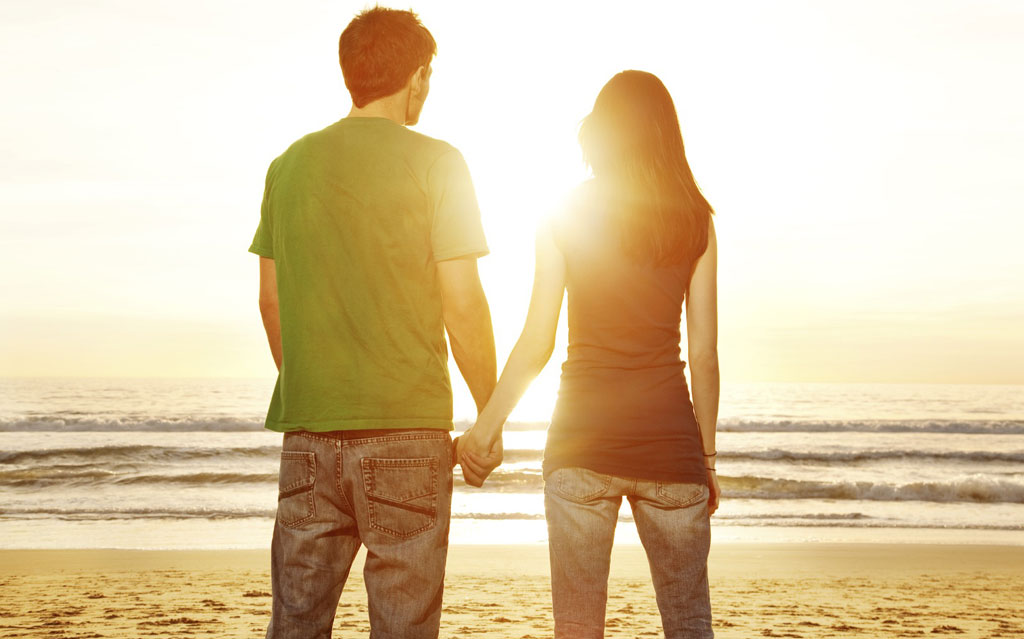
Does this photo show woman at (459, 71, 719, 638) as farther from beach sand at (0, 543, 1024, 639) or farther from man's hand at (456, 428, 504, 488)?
beach sand at (0, 543, 1024, 639)

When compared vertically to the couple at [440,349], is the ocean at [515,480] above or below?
below

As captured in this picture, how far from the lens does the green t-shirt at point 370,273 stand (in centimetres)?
217

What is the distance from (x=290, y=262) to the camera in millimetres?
2258

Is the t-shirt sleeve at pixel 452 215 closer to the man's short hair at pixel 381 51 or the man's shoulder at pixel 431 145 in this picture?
the man's shoulder at pixel 431 145

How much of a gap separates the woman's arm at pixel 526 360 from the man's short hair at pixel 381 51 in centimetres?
53

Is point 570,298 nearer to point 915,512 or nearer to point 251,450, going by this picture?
point 915,512

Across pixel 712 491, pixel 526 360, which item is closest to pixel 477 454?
pixel 526 360

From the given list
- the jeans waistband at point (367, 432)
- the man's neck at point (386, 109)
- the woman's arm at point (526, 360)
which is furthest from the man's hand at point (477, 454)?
the man's neck at point (386, 109)

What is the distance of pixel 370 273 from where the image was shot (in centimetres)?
218

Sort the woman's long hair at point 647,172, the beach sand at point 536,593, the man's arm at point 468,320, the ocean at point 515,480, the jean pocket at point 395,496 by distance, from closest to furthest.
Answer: the jean pocket at point 395,496 → the man's arm at point 468,320 → the woman's long hair at point 647,172 → the beach sand at point 536,593 → the ocean at point 515,480

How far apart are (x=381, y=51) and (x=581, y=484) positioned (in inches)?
45.1

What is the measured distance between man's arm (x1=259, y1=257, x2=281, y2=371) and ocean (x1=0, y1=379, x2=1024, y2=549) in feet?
28.5

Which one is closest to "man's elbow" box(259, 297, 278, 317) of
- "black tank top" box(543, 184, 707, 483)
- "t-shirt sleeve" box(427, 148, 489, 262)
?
"t-shirt sleeve" box(427, 148, 489, 262)

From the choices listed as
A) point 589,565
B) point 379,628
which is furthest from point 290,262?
point 589,565
